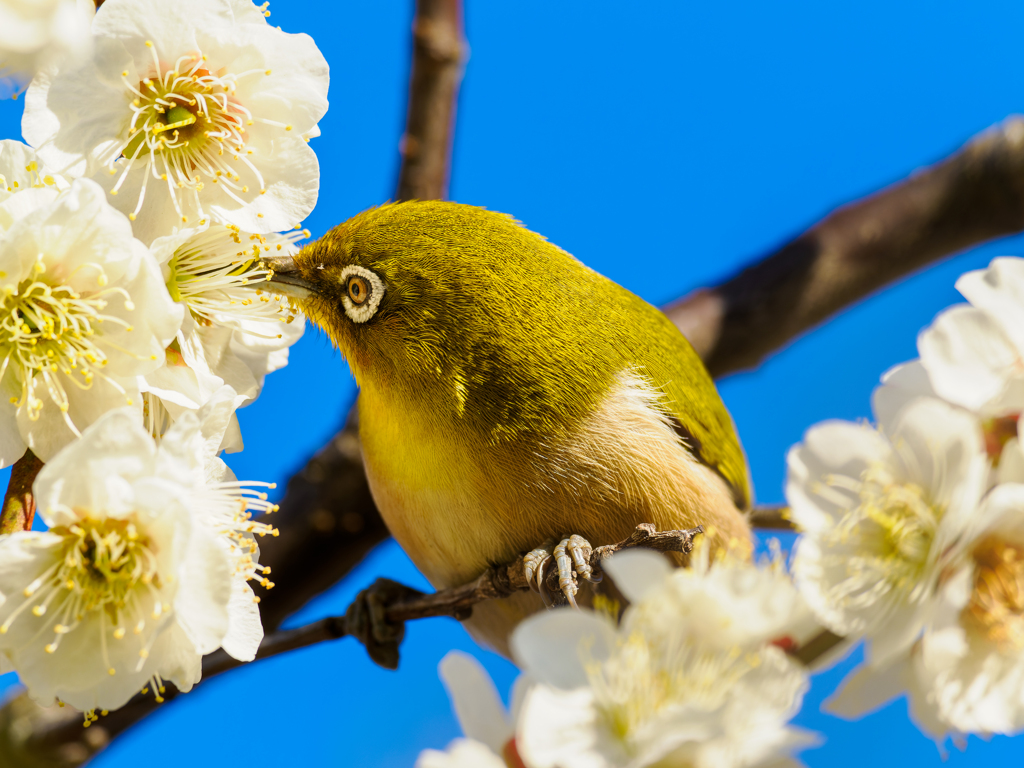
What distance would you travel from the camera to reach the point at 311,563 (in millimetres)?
2312

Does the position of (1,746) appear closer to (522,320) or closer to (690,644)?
(522,320)

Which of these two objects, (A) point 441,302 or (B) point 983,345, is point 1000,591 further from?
(A) point 441,302

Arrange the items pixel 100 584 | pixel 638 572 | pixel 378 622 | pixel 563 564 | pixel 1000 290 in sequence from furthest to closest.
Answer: pixel 378 622, pixel 563 564, pixel 100 584, pixel 1000 290, pixel 638 572

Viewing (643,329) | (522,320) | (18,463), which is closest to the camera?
(18,463)

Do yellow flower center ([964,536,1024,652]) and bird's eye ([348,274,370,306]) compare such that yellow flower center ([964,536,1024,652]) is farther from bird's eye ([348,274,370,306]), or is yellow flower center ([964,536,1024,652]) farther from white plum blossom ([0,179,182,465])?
bird's eye ([348,274,370,306])

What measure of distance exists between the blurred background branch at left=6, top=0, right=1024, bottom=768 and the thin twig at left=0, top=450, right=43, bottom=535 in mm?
1259

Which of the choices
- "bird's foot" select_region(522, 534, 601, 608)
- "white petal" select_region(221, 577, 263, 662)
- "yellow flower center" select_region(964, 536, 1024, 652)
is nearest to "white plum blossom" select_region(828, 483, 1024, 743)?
"yellow flower center" select_region(964, 536, 1024, 652)

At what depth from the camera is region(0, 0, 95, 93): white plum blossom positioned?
2.57 ft

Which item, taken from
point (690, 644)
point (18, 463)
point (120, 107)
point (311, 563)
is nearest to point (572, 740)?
point (690, 644)

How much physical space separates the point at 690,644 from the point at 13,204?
0.82 m

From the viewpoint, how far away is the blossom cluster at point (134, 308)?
84 centimetres

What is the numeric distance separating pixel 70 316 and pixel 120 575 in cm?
28

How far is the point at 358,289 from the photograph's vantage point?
1.46 meters

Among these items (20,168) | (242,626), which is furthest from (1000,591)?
(20,168)
